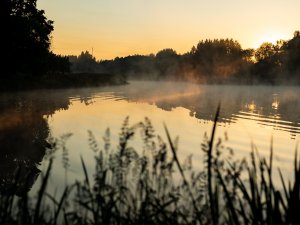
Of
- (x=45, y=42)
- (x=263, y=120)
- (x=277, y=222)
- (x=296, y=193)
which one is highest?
(x=45, y=42)

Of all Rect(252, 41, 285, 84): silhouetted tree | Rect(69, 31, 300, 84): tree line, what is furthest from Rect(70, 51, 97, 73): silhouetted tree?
Rect(252, 41, 285, 84): silhouetted tree

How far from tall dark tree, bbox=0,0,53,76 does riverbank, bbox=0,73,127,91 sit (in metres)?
6.42

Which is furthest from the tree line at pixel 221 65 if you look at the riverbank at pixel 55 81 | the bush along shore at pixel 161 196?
the bush along shore at pixel 161 196

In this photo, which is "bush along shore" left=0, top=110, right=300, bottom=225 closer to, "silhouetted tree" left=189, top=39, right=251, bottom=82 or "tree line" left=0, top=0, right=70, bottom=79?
"tree line" left=0, top=0, right=70, bottom=79

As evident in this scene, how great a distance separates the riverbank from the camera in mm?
53678

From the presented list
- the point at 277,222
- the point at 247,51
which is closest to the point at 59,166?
the point at 277,222

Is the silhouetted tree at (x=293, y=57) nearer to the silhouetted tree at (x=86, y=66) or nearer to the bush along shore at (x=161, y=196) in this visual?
the silhouetted tree at (x=86, y=66)

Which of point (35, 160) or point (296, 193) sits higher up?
point (296, 193)

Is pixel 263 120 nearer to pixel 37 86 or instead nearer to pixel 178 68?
pixel 37 86

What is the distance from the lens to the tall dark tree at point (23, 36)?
39.7 m

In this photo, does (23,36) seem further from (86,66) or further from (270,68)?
(86,66)

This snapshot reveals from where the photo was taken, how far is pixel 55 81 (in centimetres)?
6912

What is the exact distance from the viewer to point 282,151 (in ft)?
48.0

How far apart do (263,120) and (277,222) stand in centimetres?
2435
